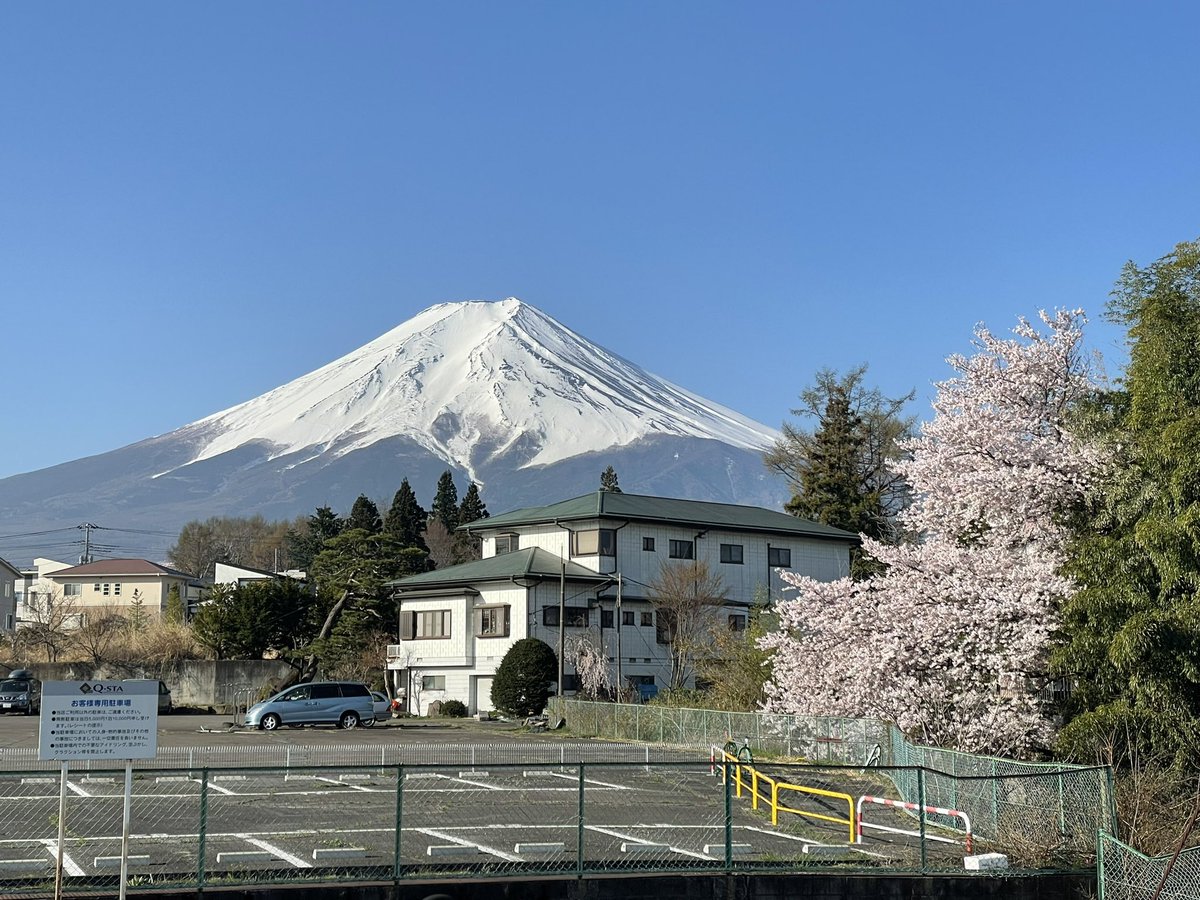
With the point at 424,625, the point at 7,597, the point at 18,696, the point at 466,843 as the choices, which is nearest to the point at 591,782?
the point at 466,843

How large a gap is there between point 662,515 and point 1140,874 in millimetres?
40933

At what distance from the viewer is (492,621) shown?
169 feet

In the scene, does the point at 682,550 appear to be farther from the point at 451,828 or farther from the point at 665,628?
the point at 451,828

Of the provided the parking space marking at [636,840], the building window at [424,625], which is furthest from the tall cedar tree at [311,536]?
the parking space marking at [636,840]

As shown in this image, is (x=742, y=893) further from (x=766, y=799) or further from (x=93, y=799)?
(x=93, y=799)

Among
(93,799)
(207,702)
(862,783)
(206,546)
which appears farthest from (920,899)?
(206,546)

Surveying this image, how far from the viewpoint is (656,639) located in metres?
52.9

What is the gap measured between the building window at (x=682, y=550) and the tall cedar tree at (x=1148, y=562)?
3122 cm

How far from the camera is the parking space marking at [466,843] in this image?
15.0 m

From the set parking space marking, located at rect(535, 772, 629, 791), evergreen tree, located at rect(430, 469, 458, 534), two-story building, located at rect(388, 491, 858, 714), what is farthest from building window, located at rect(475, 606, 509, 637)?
evergreen tree, located at rect(430, 469, 458, 534)

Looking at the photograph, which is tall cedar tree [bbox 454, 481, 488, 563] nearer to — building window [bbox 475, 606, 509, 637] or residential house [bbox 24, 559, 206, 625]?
residential house [bbox 24, 559, 206, 625]

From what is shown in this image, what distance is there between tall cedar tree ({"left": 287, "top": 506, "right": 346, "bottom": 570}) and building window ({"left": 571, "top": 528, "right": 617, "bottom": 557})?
3628cm

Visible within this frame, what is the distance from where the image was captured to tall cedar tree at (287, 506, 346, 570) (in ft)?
321

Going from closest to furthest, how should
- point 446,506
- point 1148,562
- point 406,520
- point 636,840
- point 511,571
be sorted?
point 636,840
point 1148,562
point 511,571
point 406,520
point 446,506
